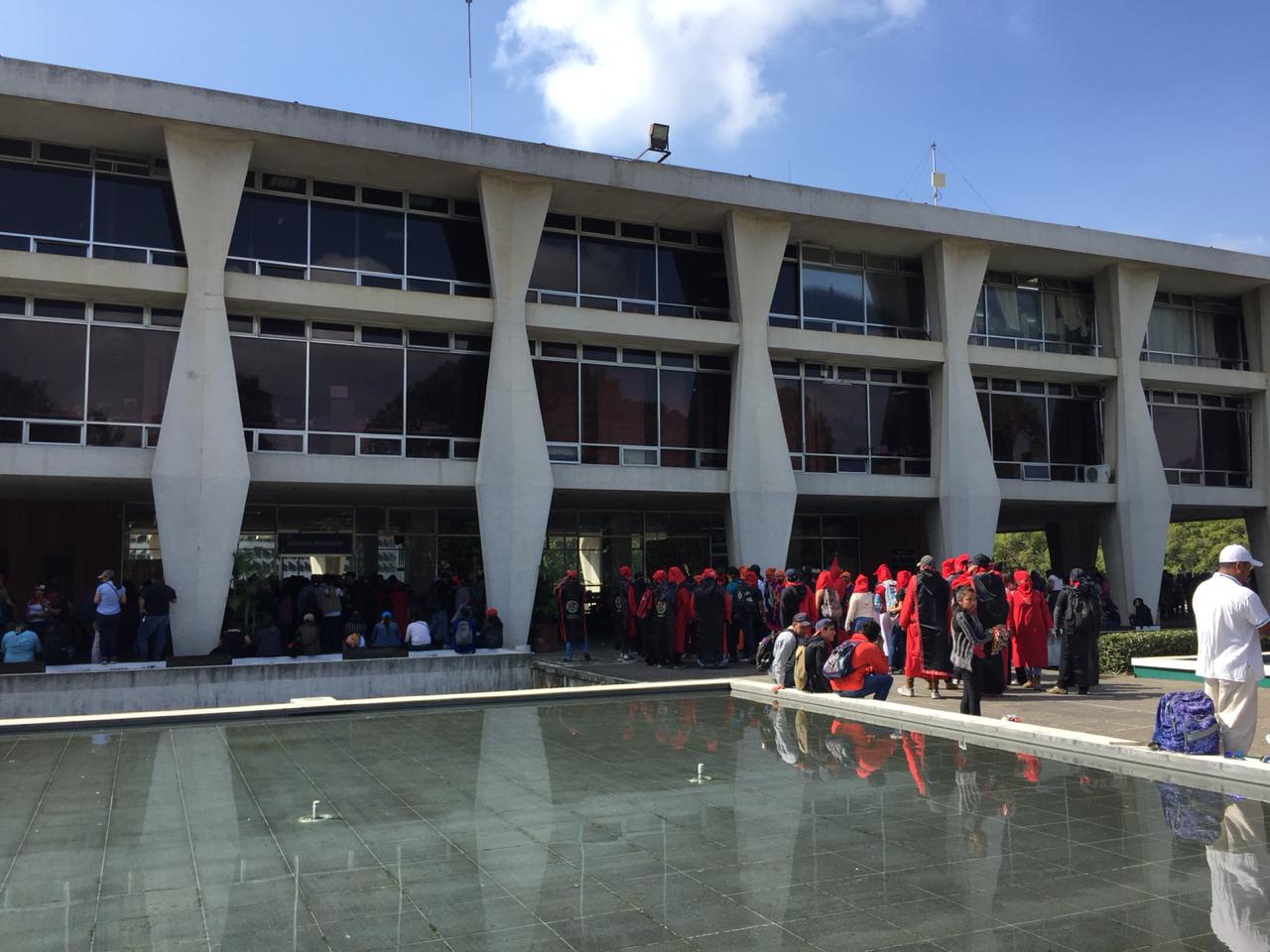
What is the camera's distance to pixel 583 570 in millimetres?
28375

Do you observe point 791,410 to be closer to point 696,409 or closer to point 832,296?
point 696,409

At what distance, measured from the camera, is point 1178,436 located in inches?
1184

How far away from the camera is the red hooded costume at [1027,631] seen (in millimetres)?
14211

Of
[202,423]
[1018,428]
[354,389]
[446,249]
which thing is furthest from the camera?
[1018,428]

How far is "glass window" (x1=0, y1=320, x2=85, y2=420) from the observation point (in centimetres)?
1962

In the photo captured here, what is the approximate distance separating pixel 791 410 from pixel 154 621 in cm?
1492

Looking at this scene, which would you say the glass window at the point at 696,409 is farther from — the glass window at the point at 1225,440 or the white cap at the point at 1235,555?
the white cap at the point at 1235,555

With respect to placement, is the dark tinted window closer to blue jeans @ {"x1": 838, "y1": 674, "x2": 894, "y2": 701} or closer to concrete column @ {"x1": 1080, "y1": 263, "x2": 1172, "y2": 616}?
concrete column @ {"x1": 1080, "y1": 263, "x2": 1172, "y2": 616}

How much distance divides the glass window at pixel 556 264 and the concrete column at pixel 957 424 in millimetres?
9499

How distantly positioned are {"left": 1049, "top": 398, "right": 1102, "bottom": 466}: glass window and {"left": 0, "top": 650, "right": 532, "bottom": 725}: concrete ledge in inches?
686

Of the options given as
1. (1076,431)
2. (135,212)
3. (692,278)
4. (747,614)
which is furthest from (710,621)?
(1076,431)

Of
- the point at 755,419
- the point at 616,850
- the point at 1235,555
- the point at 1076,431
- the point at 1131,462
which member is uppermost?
the point at 1076,431

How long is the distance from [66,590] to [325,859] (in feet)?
67.6

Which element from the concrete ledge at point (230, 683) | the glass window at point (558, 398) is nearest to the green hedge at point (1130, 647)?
the concrete ledge at point (230, 683)
